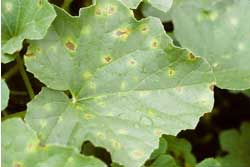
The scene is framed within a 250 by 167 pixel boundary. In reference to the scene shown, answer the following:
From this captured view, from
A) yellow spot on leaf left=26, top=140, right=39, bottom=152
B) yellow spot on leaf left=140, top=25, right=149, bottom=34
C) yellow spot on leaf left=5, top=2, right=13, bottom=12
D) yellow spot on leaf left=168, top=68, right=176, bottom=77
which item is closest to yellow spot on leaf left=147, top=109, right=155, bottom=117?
yellow spot on leaf left=168, top=68, right=176, bottom=77

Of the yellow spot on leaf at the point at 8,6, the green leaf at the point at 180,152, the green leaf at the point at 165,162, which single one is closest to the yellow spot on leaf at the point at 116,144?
the green leaf at the point at 165,162

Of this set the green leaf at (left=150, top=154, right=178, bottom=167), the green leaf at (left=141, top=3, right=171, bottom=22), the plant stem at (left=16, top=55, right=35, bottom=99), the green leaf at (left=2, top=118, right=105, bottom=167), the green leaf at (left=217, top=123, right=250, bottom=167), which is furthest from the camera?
the green leaf at (left=217, top=123, right=250, bottom=167)

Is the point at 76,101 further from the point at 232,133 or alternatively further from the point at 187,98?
the point at 232,133

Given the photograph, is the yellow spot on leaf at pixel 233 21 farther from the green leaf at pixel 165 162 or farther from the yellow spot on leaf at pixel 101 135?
the yellow spot on leaf at pixel 101 135

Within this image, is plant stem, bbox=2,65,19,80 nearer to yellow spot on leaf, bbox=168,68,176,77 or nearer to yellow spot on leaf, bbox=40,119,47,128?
yellow spot on leaf, bbox=40,119,47,128

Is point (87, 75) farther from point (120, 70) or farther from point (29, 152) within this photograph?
point (29, 152)

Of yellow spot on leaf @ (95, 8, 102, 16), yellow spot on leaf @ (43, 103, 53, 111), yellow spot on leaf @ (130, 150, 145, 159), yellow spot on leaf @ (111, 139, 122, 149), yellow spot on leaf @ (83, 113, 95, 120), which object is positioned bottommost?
yellow spot on leaf @ (130, 150, 145, 159)
